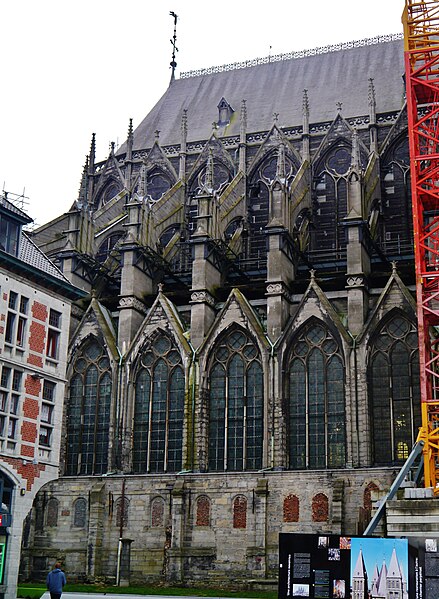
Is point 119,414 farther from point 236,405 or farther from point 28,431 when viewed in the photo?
point 28,431

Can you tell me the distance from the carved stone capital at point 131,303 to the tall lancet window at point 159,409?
202 cm

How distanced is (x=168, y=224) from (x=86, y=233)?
4.94 metres

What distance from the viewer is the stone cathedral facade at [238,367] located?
130 ft

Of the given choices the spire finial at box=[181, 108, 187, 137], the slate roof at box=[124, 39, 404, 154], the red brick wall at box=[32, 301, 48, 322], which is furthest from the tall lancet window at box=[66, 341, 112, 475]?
the slate roof at box=[124, 39, 404, 154]

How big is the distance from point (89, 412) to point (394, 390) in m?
14.9

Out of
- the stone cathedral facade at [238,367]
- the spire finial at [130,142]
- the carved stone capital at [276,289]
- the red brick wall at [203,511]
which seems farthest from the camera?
the spire finial at [130,142]

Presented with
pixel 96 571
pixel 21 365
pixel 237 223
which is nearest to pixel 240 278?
pixel 237 223

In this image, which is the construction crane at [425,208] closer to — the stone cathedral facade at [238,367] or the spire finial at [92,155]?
the stone cathedral facade at [238,367]

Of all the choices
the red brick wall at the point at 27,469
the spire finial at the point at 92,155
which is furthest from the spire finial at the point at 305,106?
the red brick wall at the point at 27,469

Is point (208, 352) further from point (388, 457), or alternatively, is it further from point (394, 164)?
point (394, 164)

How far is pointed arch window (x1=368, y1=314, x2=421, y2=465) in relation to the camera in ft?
128

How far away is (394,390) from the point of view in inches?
1565

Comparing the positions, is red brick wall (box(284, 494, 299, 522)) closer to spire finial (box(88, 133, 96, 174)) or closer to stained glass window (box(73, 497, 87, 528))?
stained glass window (box(73, 497, 87, 528))

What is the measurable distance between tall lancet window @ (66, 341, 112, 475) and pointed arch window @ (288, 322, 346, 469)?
9344 mm
